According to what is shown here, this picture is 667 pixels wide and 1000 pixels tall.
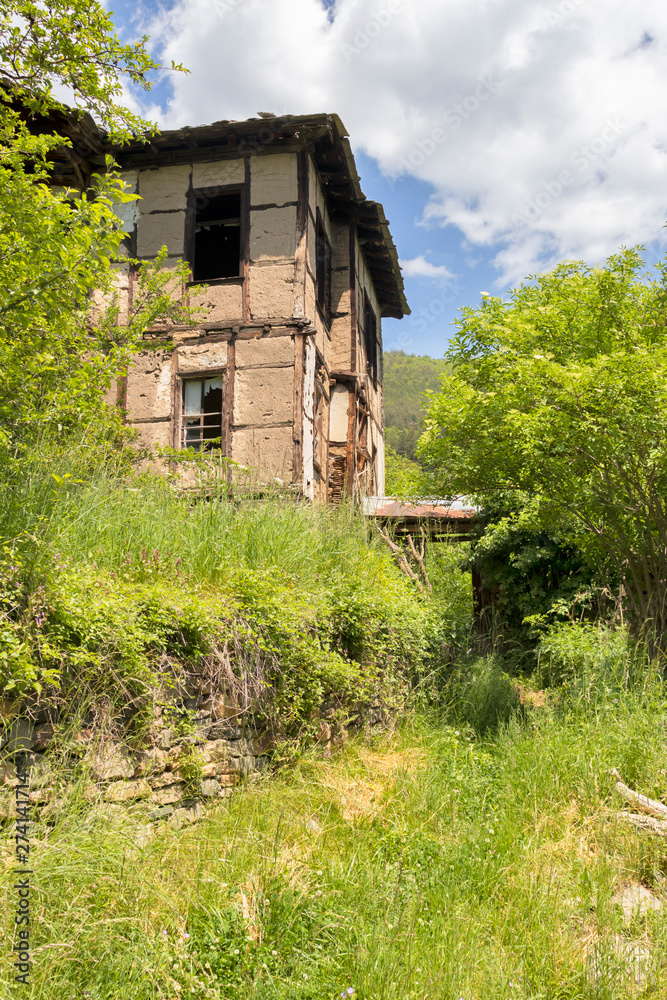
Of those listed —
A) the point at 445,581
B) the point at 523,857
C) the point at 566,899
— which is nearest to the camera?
the point at 566,899

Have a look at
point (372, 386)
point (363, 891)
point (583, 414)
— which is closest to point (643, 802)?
point (363, 891)

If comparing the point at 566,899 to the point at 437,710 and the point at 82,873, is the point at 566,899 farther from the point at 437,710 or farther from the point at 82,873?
the point at 437,710

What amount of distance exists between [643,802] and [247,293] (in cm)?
878

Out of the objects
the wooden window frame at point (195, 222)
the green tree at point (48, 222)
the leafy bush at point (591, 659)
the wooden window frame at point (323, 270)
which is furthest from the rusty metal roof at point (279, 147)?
the leafy bush at point (591, 659)

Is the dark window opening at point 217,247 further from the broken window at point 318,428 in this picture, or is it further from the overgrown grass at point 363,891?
the overgrown grass at point 363,891

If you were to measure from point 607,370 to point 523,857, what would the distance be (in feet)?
14.3

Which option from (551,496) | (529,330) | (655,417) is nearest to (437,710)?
(551,496)

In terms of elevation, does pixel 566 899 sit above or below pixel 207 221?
below

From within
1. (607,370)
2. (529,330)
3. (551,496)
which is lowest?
(551,496)

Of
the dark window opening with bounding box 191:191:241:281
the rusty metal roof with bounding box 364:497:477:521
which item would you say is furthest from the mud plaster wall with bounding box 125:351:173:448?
the rusty metal roof with bounding box 364:497:477:521

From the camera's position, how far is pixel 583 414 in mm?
6305

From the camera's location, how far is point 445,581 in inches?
431

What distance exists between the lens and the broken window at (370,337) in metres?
14.4

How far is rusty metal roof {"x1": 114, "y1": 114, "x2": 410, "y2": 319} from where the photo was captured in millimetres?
10234
